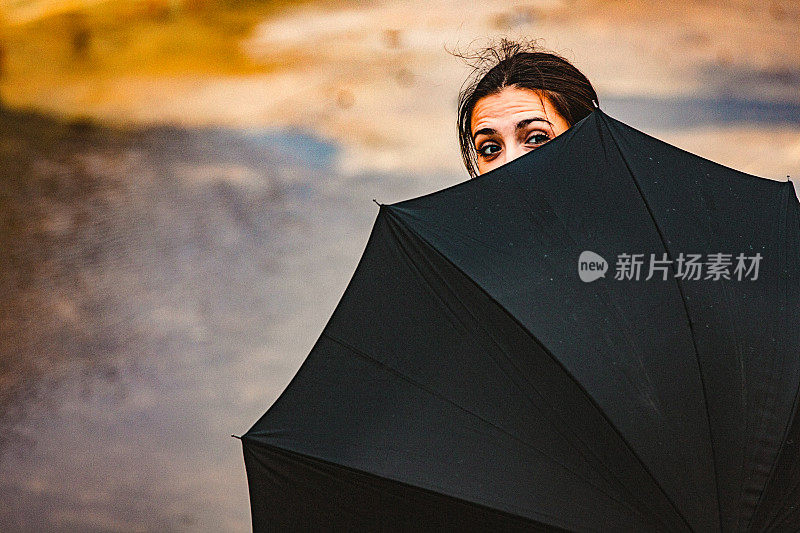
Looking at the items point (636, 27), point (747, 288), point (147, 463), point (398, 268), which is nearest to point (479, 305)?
point (398, 268)

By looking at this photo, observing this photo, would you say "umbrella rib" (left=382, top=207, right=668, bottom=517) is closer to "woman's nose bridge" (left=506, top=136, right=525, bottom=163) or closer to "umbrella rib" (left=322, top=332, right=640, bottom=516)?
"umbrella rib" (left=322, top=332, right=640, bottom=516)

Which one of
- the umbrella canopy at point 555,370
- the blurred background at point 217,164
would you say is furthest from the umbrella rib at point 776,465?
the blurred background at point 217,164

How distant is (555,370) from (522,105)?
1.08 m

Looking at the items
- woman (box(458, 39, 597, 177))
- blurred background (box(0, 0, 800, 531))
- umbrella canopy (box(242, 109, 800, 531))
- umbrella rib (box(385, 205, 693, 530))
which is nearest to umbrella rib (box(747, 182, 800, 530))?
umbrella canopy (box(242, 109, 800, 531))

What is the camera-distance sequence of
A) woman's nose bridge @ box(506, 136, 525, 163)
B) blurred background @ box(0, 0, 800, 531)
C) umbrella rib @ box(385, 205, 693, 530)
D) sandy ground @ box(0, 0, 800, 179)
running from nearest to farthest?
umbrella rib @ box(385, 205, 693, 530) < woman's nose bridge @ box(506, 136, 525, 163) < blurred background @ box(0, 0, 800, 531) < sandy ground @ box(0, 0, 800, 179)

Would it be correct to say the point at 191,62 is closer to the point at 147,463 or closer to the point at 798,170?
the point at 147,463

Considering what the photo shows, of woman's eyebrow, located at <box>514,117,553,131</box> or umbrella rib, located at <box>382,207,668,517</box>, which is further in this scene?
woman's eyebrow, located at <box>514,117,553,131</box>

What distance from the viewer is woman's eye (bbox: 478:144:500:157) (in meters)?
2.17

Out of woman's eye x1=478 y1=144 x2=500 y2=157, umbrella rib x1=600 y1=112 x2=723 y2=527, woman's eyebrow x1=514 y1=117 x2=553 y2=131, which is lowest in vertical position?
umbrella rib x1=600 y1=112 x2=723 y2=527

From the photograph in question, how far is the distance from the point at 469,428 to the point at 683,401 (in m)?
0.28

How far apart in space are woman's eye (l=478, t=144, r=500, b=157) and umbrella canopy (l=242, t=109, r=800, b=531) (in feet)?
2.36

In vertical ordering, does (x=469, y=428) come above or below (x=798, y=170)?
below

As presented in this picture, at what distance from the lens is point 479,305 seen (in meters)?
1.30

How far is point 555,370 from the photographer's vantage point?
4.05 ft
